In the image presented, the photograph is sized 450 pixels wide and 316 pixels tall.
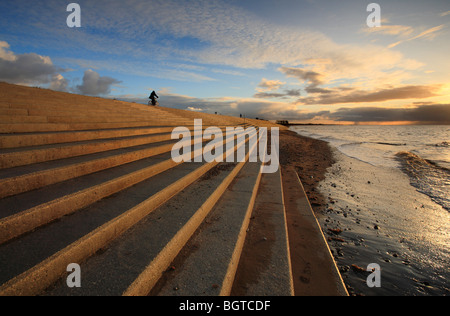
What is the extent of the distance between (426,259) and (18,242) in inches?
190

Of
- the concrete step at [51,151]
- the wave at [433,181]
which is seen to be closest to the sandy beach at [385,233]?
the wave at [433,181]

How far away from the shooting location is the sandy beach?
2386 millimetres

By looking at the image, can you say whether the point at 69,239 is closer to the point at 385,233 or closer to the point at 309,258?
the point at 309,258

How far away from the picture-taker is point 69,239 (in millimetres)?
1740

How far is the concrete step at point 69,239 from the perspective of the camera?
138 cm

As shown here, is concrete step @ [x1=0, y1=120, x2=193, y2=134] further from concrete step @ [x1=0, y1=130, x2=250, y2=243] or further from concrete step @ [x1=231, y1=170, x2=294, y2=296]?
concrete step @ [x1=231, y1=170, x2=294, y2=296]

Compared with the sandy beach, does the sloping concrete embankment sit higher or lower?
higher

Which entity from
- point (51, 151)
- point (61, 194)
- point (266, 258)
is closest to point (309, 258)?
point (266, 258)

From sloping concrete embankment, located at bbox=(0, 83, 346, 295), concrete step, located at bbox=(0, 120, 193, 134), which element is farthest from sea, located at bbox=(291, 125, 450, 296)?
concrete step, located at bbox=(0, 120, 193, 134)

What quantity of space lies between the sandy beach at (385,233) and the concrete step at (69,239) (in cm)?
265

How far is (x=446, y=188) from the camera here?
615cm

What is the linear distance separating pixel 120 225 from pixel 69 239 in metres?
0.47

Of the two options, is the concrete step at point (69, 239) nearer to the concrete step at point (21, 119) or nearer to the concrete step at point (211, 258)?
the concrete step at point (211, 258)
